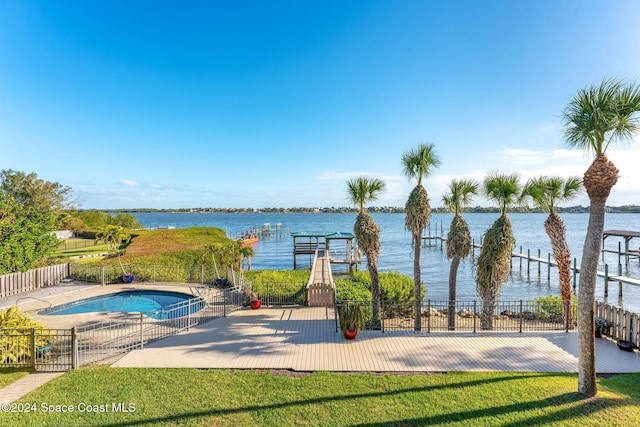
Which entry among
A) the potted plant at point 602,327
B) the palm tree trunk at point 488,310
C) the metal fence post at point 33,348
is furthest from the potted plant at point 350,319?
the metal fence post at point 33,348

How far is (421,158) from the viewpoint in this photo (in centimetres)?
1262

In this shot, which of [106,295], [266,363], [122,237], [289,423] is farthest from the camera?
[122,237]

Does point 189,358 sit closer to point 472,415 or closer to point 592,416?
point 472,415

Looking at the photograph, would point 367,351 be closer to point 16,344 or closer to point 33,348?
point 33,348

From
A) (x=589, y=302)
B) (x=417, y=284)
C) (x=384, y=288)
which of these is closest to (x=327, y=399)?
(x=589, y=302)

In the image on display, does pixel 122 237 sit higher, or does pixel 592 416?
pixel 122 237

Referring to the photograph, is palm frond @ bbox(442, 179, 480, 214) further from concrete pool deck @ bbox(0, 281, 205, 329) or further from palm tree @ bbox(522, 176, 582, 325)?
concrete pool deck @ bbox(0, 281, 205, 329)

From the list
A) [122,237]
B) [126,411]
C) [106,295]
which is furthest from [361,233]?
[122,237]

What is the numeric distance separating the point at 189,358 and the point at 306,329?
14.1 ft

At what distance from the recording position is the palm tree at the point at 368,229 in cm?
1326

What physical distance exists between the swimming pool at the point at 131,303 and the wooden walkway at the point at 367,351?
578 cm

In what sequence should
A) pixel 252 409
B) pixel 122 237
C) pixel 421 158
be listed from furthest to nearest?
pixel 122 237, pixel 421 158, pixel 252 409

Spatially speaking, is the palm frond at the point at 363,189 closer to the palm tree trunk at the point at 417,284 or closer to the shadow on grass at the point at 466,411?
the palm tree trunk at the point at 417,284

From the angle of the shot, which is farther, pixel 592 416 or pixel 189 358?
pixel 189 358
